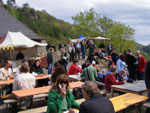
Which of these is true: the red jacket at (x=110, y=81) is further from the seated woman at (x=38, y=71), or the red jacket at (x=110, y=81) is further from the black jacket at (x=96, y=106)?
the black jacket at (x=96, y=106)

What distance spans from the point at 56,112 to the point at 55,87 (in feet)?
1.37

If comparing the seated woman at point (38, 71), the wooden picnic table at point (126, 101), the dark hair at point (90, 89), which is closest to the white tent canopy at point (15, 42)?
the seated woman at point (38, 71)

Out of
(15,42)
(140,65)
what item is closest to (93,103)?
(140,65)

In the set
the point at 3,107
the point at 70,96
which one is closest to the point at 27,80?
the point at 3,107

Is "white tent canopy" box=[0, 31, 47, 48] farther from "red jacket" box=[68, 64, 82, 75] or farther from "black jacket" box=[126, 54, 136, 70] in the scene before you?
"black jacket" box=[126, 54, 136, 70]

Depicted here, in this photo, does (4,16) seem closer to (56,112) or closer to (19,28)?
(19,28)

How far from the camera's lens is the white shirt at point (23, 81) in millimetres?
4955

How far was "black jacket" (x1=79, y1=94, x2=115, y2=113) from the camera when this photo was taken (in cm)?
218

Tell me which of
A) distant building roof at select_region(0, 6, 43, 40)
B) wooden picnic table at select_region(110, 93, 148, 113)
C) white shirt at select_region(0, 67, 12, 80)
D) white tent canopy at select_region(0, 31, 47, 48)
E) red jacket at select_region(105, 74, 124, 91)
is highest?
distant building roof at select_region(0, 6, 43, 40)

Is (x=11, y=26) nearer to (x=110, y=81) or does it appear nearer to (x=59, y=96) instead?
(x=110, y=81)

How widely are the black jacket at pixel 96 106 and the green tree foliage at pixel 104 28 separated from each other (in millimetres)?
34528

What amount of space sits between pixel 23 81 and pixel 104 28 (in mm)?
34408

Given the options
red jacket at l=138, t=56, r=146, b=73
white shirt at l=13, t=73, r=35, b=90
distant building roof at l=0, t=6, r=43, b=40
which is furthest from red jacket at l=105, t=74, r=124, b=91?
distant building roof at l=0, t=6, r=43, b=40

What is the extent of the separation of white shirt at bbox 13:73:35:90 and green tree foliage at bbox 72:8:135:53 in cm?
3187
